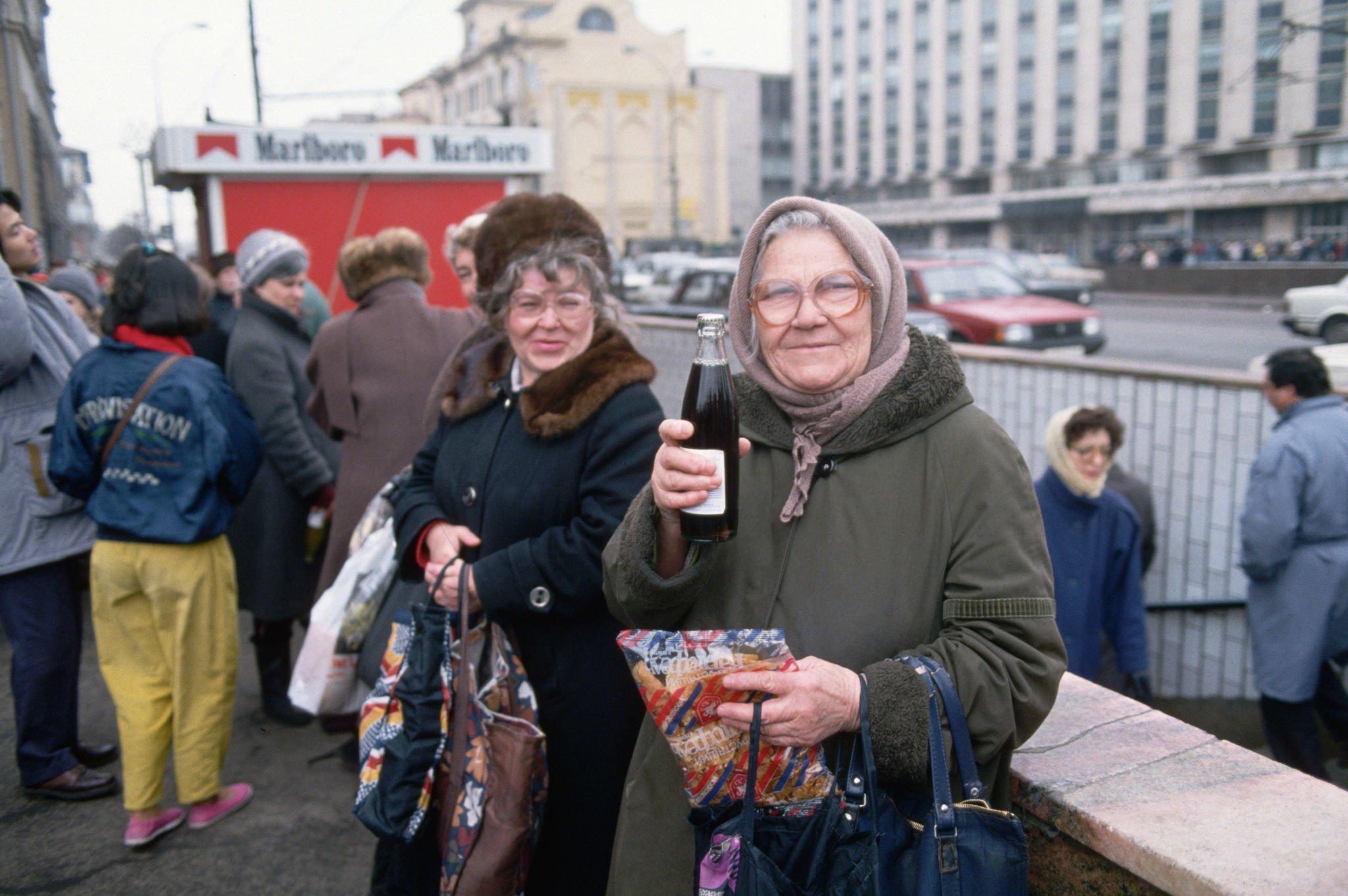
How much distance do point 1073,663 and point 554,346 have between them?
9.66 feet

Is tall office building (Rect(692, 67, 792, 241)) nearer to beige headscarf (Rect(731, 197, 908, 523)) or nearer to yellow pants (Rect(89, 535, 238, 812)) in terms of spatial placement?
yellow pants (Rect(89, 535, 238, 812))

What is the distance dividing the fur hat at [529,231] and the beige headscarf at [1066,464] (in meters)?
2.52

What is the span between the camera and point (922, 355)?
5.88 ft

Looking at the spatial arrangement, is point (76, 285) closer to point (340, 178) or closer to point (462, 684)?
point (340, 178)

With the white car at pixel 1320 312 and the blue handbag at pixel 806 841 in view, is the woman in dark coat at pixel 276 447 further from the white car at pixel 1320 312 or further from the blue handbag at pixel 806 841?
the white car at pixel 1320 312

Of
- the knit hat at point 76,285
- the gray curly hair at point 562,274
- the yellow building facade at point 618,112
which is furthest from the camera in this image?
the yellow building facade at point 618,112

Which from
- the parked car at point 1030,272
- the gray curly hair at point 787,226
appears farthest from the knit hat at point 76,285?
the parked car at point 1030,272

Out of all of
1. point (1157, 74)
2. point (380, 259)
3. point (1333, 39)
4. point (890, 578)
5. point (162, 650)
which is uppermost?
point (1157, 74)

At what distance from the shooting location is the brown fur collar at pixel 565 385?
2.56m

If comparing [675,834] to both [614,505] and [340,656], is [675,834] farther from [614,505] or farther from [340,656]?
[340,656]

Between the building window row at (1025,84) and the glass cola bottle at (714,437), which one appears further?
the building window row at (1025,84)

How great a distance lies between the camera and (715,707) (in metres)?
1.61

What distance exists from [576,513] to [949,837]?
1.35 m

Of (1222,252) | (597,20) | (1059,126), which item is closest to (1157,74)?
(1059,126)
